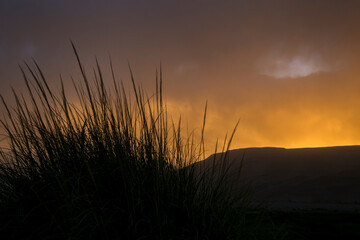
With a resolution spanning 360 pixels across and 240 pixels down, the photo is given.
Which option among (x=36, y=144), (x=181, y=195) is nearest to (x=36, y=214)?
(x=36, y=144)

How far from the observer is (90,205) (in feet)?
4.18

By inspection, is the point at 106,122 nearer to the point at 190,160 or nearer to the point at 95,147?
the point at 95,147

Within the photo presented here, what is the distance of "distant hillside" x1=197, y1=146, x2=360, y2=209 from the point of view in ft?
48.0

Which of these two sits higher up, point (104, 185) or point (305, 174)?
point (305, 174)

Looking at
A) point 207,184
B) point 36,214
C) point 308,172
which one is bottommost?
point 36,214

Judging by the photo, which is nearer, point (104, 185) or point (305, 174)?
point (104, 185)

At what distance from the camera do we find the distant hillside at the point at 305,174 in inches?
575

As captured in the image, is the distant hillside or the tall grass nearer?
the tall grass

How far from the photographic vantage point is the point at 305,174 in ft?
66.1

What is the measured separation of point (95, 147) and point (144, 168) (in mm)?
294

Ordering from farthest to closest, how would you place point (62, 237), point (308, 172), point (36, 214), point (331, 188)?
point (308, 172), point (331, 188), point (36, 214), point (62, 237)

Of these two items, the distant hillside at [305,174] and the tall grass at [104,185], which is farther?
the distant hillside at [305,174]

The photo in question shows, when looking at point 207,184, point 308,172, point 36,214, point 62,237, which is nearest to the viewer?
point 62,237

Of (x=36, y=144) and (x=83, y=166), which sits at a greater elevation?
(x=36, y=144)
